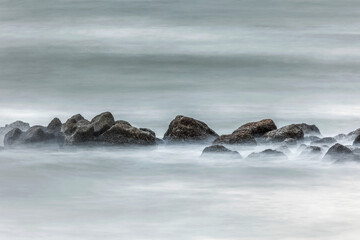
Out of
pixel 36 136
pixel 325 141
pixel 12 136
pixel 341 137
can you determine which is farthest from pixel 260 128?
pixel 12 136

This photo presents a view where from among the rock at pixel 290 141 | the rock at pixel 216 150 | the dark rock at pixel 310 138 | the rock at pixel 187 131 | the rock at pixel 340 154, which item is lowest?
the rock at pixel 340 154

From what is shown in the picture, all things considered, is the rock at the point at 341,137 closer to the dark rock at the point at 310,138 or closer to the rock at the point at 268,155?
the dark rock at the point at 310,138

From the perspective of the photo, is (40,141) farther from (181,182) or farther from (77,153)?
(181,182)

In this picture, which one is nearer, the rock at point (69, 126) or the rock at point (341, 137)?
the rock at point (69, 126)

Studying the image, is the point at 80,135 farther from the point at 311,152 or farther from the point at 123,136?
the point at 311,152

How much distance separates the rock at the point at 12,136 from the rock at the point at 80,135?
2.75 ft

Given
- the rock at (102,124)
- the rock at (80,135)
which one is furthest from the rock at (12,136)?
the rock at (102,124)

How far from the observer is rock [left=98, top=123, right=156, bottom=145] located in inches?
766

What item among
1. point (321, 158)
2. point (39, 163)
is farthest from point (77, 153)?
point (321, 158)

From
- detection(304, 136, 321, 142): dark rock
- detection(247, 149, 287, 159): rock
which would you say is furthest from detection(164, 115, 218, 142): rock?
detection(247, 149, 287, 159): rock

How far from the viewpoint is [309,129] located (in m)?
20.4

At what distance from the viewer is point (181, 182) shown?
57.6 feet

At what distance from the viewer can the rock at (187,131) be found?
64.8 ft

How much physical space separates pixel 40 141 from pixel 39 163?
1.08m
